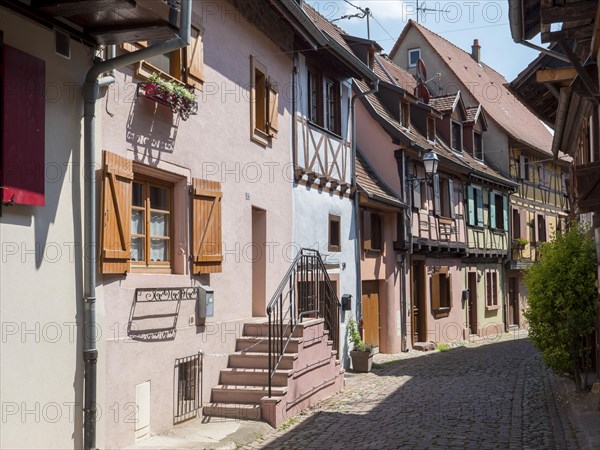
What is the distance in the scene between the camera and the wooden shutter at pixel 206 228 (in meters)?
10.3

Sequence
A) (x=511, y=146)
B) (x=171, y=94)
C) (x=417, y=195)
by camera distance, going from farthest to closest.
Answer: (x=511, y=146), (x=417, y=195), (x=171, y=94)

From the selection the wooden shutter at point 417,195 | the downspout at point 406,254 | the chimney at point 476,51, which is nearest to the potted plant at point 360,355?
the downspout at point 406,254

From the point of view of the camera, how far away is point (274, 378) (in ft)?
35.4

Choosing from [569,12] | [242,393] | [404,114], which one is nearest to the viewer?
[569,12]

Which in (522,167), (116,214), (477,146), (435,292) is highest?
(477,146)

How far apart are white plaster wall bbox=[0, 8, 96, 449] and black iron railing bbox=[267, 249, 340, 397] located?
335cm

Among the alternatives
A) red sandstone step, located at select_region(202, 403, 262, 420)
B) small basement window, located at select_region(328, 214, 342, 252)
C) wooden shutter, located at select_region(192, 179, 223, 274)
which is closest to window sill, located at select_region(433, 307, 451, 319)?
small basement window, located at select_region(328, 214, 342, 252)

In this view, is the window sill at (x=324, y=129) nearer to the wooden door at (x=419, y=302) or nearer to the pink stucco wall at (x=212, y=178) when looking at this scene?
the pink stucco wall at (x=212, y=178)

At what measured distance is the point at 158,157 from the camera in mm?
9539

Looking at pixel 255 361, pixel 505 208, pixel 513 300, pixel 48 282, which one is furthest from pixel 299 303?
pixel 513 300

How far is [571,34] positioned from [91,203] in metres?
6.53

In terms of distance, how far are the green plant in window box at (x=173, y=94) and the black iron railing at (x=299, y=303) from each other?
277cm

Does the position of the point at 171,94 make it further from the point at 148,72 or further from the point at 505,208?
the point at 505,208

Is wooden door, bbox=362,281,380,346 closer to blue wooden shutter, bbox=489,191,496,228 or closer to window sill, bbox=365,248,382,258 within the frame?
window sill, bbox=365,248,382,258
